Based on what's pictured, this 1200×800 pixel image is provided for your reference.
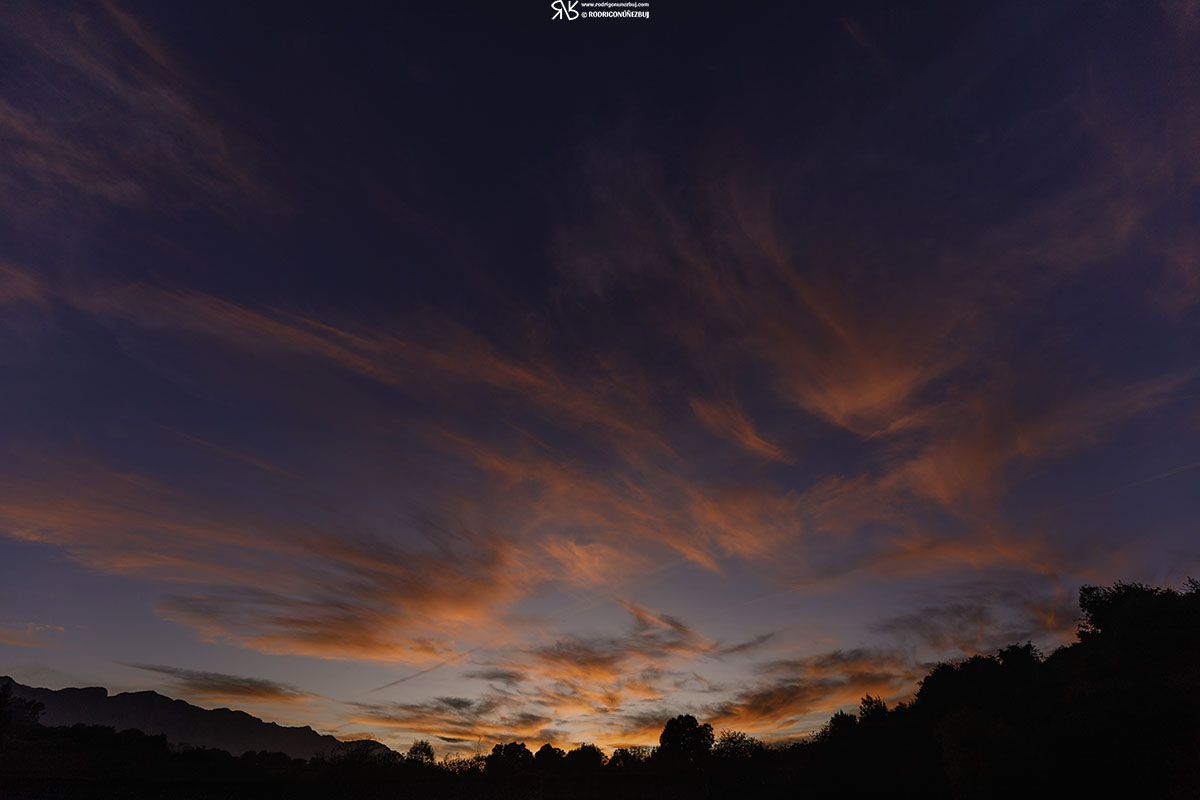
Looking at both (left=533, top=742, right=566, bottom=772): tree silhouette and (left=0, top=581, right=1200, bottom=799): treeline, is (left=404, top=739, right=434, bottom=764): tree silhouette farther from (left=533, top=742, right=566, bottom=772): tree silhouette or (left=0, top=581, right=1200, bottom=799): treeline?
(left=533, top=742, right=566, bottom=772): tree silhouette

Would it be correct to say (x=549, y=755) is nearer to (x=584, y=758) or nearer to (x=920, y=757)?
(x=584, y=758)

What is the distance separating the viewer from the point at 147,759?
4350 centimetres

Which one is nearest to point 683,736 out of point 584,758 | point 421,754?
point 584,758

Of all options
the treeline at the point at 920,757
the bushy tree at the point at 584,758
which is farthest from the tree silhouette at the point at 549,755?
the treeline at the point at 920,757

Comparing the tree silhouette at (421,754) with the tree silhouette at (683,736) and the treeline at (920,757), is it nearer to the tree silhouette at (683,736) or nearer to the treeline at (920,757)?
the treeline at (920,757)

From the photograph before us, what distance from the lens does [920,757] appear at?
4762 centimetres

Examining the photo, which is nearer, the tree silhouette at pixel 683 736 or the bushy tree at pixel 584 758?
the bushy tree at pixel 584 758

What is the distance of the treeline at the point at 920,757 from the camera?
104 feet

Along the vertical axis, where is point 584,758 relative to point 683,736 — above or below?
below

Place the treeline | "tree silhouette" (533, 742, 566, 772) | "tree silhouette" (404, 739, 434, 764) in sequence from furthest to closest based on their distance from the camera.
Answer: "tree silhouette" (533, 742, 566, 772) < "tree silhouette" (404, 739, 434, 764) < the treeline

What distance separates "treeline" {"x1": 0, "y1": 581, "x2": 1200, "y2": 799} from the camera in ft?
104

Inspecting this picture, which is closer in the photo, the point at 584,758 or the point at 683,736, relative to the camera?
the point at 584,758

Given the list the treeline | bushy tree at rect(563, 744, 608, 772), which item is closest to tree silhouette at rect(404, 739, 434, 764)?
the treeline

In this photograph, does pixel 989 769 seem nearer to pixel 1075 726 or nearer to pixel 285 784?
pixel 1075 726
